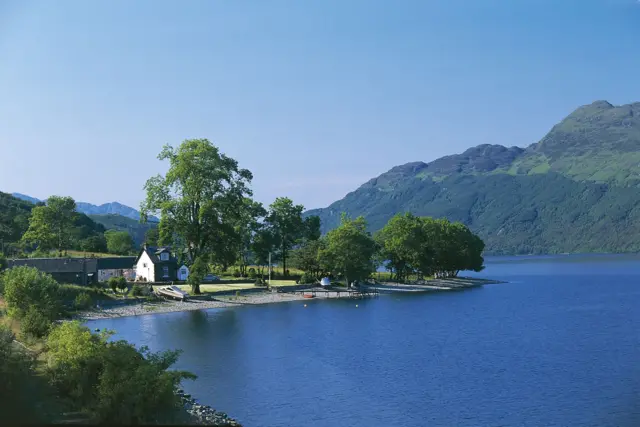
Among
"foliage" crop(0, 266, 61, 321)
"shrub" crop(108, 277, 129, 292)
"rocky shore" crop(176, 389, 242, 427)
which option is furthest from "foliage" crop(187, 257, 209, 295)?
"rocky shore" crop(176, 389, 242, 427)

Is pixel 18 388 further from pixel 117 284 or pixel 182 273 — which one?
pixel 182 273

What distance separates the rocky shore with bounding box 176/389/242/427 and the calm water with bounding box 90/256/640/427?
140cm

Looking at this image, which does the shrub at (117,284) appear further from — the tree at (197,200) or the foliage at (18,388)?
the foliage at (18,388)

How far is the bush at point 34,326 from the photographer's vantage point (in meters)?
34.7

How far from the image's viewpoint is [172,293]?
7475 cm

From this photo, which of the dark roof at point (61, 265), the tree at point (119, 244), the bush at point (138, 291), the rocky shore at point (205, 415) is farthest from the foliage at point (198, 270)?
the tree at point (119, 244)

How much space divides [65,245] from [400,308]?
213ft

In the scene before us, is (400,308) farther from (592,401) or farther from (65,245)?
(65,245)

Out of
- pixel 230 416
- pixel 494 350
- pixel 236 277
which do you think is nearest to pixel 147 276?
pixel 236 277

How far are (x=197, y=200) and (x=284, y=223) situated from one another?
3504 centimetres

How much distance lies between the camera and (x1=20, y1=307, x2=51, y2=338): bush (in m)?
34.7

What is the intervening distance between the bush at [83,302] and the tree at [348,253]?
39.3 m

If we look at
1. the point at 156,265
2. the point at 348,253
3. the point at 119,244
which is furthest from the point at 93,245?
the point at 348,253

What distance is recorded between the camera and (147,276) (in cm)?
8806
